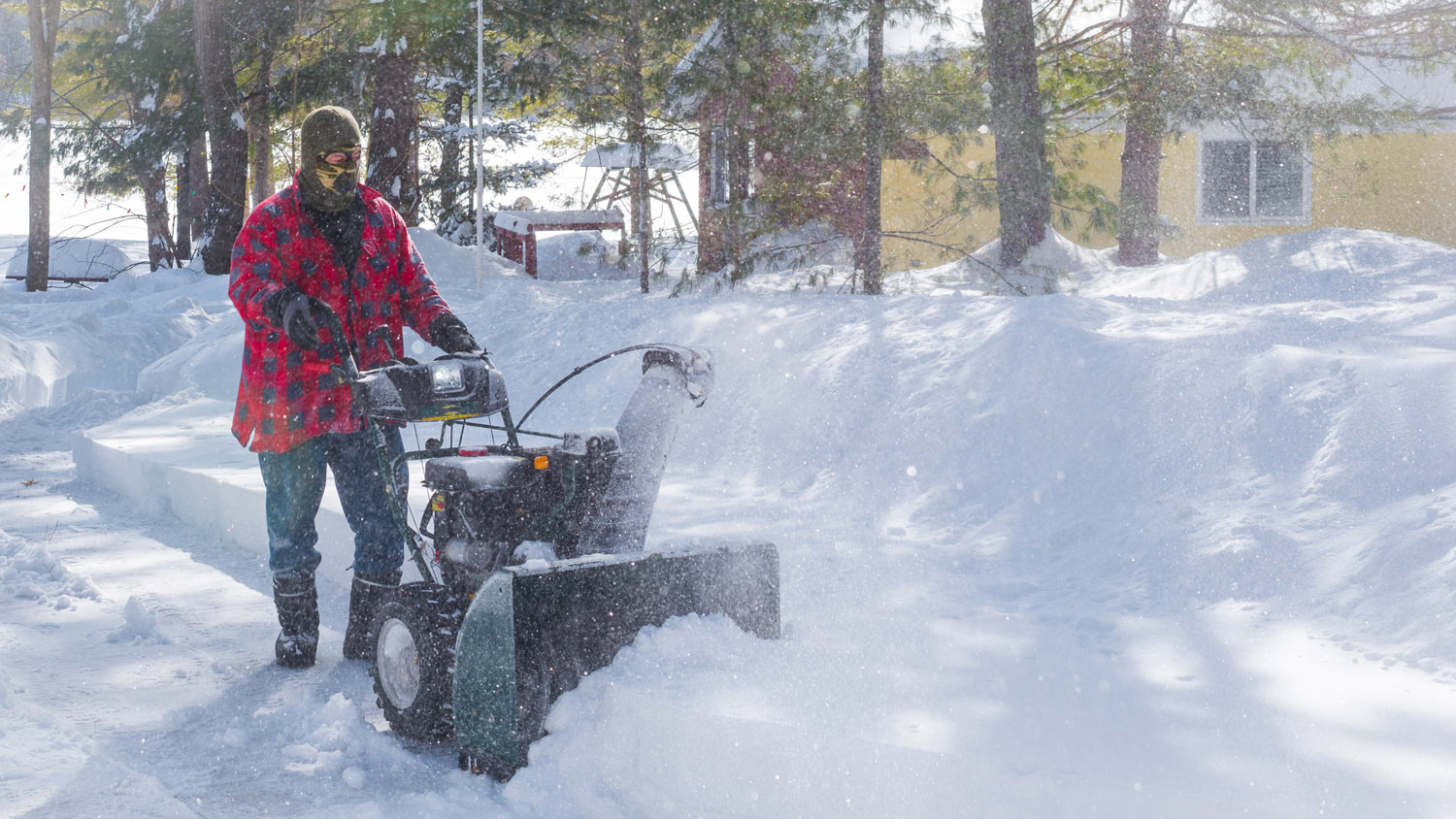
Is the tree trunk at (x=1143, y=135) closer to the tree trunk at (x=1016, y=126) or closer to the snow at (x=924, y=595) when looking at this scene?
the tree trunk at (x=1016, y=126)

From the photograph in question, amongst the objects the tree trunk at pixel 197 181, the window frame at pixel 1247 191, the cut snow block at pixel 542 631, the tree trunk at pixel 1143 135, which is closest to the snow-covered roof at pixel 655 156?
the tree trunk at pixel 1143 135

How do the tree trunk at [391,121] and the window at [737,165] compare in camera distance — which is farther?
the tree trunk at [391,121]

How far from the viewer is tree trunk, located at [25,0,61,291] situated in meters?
20.8

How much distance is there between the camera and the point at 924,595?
4602mm

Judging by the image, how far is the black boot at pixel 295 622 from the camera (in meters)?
4.25

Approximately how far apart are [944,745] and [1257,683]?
1074 mm

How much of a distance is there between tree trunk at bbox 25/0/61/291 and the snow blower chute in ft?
66.6

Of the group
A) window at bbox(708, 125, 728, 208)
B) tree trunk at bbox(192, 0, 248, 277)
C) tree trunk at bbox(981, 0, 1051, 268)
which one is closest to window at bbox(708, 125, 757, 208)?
window at bbox(708, 125, 728, 208)

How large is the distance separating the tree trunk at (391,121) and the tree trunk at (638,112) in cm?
372

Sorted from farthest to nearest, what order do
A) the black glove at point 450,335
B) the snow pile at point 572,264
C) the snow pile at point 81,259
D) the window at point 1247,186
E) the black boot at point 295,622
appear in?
the snow pile at point 81,259
the window at point 1247,186
the snow pile at point 572,264
the black boot at point 295,622
the black glove at point 450,335

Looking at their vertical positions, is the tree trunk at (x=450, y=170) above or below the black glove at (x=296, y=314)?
above

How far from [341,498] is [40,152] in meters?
19.9

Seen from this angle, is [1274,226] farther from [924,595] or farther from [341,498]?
[341,498]

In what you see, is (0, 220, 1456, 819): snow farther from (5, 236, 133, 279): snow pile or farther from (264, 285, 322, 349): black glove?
(5, 236, 133, 279): snow pile
